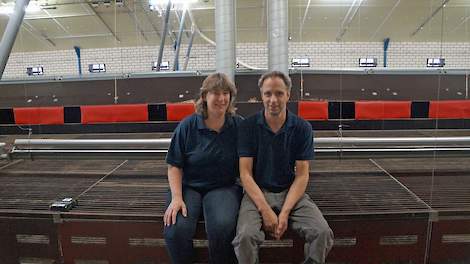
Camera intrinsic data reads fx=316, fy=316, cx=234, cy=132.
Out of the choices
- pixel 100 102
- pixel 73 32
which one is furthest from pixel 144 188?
pixel 73 32

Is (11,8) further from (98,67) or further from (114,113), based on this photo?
(114,113)

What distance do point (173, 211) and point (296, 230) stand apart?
0.58 meters

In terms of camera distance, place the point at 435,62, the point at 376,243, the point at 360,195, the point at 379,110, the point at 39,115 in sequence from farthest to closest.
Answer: the point at 435,62 → the point at 39,115 → the point at 379,110 → the point at 360,195 → the point at 376,243

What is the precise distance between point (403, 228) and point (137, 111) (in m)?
3.03

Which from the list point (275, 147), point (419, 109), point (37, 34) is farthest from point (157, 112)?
point (419, 109)

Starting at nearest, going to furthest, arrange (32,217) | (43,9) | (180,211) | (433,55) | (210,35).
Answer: (180,211), (32,217), (433,55), (43,9), (210,35)

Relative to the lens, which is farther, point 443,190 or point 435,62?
point 435,62

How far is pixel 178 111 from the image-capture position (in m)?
3.74

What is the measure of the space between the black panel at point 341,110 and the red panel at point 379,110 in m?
0.07

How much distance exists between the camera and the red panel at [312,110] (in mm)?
3590

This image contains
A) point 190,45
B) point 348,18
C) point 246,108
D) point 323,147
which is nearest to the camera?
point 323,147

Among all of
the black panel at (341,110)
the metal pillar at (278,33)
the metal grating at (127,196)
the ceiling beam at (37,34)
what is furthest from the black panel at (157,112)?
the ceiling beam at (37,34)

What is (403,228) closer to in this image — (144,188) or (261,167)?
(261,167)

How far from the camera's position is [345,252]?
1704 mm
